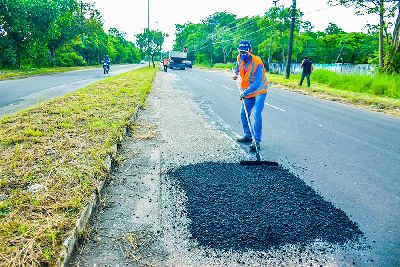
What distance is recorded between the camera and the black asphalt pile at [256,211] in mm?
2865

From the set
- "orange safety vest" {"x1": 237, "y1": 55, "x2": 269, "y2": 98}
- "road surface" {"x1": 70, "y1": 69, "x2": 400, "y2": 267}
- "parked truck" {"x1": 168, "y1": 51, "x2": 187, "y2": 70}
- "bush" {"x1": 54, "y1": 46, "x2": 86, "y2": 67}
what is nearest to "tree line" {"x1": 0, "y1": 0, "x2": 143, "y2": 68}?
"bush" {"x1": 54, "y1": 46, "x2": 86, "y2": 67}

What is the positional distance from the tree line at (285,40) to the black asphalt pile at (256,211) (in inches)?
686

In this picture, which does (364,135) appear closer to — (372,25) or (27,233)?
(27,233)

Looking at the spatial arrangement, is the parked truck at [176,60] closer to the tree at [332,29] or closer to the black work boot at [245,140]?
the black work boot at [245,140]

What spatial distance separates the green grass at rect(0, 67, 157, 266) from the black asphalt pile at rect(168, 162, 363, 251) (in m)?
1.22

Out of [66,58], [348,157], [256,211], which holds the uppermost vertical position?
[66,58]

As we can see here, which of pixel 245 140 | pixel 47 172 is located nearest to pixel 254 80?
pixel 245 140

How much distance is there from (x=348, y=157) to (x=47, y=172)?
194 inches

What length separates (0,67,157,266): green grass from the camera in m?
2.46

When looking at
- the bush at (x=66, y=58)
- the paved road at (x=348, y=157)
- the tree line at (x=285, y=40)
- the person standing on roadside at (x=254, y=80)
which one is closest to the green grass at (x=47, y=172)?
the person standing on roadside at (x=254, y=80)

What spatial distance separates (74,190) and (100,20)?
52468 mm

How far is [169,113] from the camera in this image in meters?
9.27

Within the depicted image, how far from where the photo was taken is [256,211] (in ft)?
10.9

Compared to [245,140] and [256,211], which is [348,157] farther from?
[256,211]
